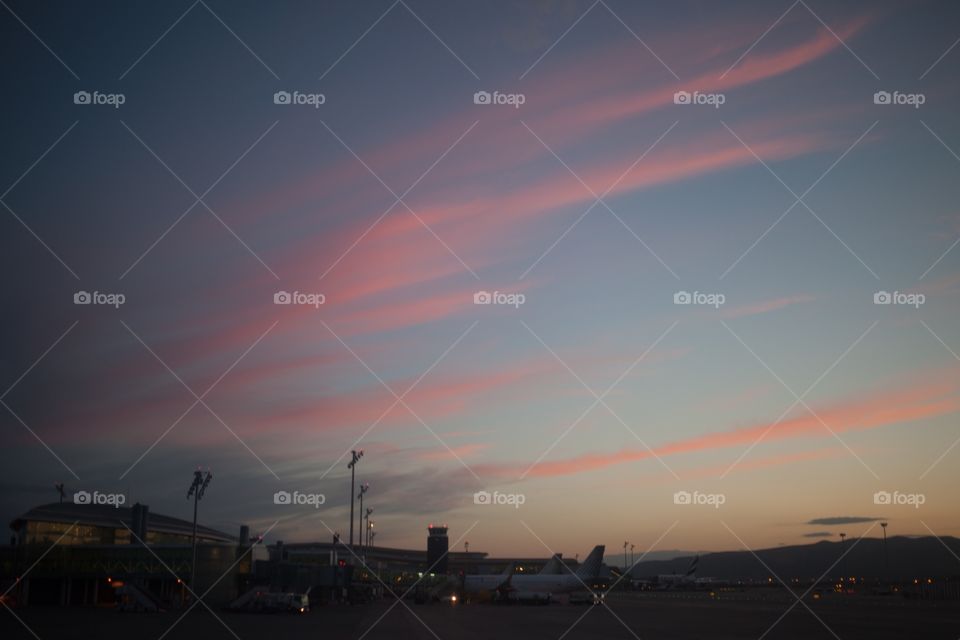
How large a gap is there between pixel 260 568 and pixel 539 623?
132 ft

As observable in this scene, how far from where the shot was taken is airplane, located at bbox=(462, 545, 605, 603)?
84.7m

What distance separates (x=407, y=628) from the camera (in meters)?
38.4

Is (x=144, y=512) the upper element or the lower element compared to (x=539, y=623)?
upper

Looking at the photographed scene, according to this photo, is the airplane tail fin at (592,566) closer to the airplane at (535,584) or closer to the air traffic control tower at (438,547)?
the airplane at (535,584)

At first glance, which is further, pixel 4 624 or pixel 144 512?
pixel 144 512

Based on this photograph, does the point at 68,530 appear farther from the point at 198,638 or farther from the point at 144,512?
the point at 198,638

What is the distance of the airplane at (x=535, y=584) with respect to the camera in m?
84.7

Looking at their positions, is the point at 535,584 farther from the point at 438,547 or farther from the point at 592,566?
the point at 438,547

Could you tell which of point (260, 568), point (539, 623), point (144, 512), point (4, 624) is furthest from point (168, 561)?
point (539, 623)

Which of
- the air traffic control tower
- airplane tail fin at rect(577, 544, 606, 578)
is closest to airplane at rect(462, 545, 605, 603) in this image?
airplane tail fin at rect(577, 544, 606, 578)

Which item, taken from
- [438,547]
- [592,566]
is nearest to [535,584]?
[592,566]

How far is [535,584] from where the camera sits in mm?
89750

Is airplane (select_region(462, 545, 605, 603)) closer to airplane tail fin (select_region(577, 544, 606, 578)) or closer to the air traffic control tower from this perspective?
airplane tail fin (select_region(577, 544, 606, 578))

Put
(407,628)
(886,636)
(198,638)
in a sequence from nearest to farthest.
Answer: (198,638), (886,636), (407,628)
